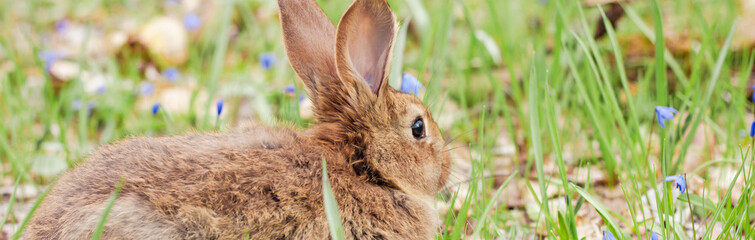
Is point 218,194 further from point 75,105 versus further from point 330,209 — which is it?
point 75,105

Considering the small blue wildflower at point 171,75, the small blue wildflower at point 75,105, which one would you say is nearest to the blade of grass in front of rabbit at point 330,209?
the small blue wildflower at point 75,105

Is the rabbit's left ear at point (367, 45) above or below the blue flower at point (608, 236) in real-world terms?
above

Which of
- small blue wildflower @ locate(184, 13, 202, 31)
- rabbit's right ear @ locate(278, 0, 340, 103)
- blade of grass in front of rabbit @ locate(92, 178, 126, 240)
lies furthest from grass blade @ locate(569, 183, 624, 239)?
small blue wildflower @ locate(184, 13, 202, 31)

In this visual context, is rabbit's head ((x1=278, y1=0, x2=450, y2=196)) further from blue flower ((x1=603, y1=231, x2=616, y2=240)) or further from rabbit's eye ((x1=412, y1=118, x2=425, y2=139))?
blue flower ((x1=603, y1=231, x2=616, y2=240))

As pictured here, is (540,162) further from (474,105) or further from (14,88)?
(14,88)

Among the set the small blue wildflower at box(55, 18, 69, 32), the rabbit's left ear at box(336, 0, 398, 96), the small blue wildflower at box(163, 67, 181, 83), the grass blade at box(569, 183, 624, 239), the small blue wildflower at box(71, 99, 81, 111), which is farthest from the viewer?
the small blue wildflower at box(55, 18, 69, 32)

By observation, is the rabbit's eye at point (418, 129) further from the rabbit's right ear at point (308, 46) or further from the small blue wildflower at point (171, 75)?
the small blue wildflower at point (171, 75)

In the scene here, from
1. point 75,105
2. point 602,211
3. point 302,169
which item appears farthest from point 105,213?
point 75,105
